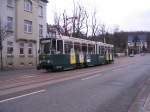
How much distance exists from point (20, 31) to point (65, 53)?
14.0 metres

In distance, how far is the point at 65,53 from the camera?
97.1ft

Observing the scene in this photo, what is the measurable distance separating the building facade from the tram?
393 inches

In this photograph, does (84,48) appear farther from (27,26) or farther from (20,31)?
(27,26)

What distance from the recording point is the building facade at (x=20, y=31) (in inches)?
1561

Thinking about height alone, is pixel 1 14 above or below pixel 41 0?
below

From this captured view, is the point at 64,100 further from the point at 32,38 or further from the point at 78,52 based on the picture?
the point at 32,38

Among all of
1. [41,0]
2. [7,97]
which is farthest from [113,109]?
[41,0]

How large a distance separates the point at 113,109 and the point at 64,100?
2099mm

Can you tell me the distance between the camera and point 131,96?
1284cm

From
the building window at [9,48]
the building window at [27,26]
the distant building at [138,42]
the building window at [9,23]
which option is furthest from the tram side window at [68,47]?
the distant building at [138,42]

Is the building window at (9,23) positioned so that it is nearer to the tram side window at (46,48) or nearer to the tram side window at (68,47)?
the tram side window at (68,47)

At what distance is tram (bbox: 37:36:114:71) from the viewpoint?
28156 mm

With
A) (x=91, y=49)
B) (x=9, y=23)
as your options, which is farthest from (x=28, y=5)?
(x=91, y=49)

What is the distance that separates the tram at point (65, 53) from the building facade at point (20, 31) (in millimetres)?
9976
